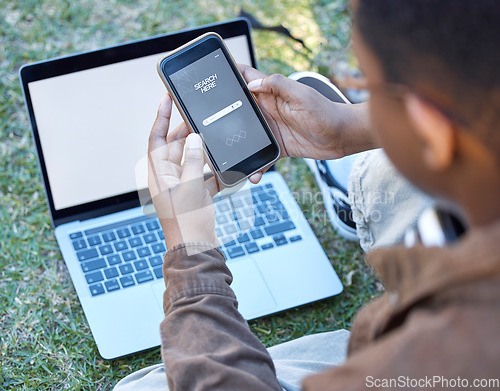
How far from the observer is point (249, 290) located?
3.69ft

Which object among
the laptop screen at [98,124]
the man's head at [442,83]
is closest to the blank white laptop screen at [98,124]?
the laptop screen at [98,124]

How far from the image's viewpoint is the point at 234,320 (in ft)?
2.52

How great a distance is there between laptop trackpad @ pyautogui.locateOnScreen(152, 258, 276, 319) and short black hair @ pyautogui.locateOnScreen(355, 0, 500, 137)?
682 mm

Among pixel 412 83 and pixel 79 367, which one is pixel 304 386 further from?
pixel 79 367

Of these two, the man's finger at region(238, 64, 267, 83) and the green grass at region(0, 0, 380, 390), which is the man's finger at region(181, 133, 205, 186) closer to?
the man's finger at region(238, 64, 267, 83)

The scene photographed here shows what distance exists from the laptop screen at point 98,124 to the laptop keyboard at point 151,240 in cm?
8

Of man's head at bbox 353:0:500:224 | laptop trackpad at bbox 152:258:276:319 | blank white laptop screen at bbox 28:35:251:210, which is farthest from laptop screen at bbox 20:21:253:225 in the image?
man's head at bbox 353:0:500:224

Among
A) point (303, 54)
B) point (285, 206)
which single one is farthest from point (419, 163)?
point (303, 54)

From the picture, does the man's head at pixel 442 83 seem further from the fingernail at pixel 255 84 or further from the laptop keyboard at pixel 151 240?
the laptop keyboard at pixel 151 240

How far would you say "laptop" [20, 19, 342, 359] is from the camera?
3.63 feet

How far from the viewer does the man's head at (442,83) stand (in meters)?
0.46

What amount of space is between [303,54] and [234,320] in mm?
1037

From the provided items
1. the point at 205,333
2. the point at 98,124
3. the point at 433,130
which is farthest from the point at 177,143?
the point at 433,130

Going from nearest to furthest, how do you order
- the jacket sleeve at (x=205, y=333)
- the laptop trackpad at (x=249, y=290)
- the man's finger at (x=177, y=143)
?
the jacket sleeve at (x=205, y=333), the man's finger at (x=177, y=143), the laptop trackpad at (x=249, y=290)
